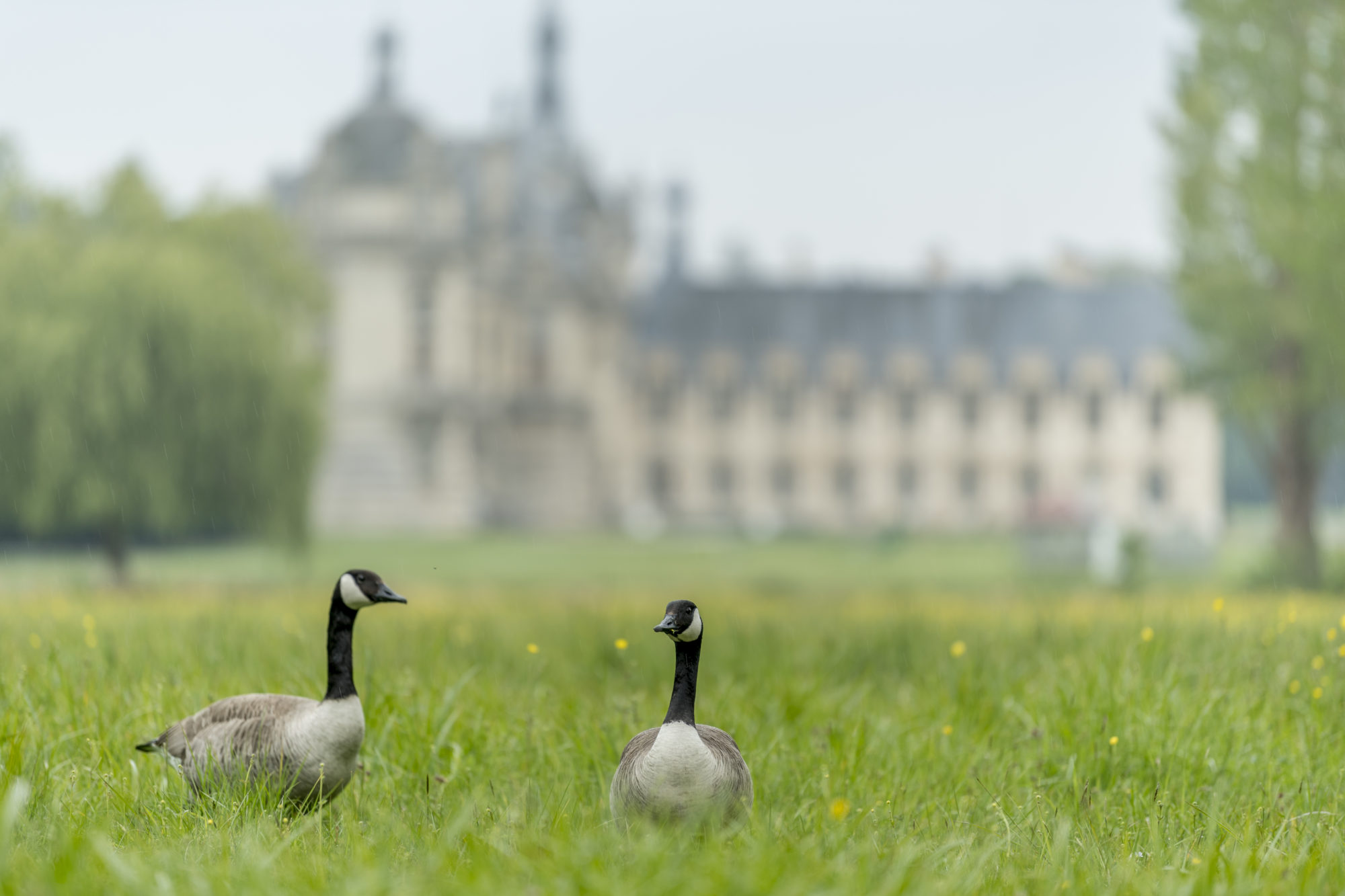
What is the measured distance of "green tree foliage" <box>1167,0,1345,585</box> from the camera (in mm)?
20438

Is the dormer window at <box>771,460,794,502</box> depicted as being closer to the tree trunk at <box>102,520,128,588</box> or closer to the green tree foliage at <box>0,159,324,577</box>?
the green tree foliage at <box>0,159,324,577</box>

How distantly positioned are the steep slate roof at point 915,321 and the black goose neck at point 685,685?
2560 inches

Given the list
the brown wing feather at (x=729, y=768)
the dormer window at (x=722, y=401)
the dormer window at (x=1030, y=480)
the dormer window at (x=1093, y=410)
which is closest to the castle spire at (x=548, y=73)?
the dormer window at (x=722, y=401)

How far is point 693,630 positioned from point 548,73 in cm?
6035

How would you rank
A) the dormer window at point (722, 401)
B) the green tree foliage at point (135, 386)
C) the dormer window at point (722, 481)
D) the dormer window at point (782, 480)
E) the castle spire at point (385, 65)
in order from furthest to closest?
1. the dormer window at point (782, 480)
2. the dormer window at point (722, 401)
3. the dormer window at point (722, 481)
4. the castle spire at point (385, 65)
5. the green tree foliage at point (135, 386)

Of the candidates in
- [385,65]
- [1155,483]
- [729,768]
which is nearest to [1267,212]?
[729,768]

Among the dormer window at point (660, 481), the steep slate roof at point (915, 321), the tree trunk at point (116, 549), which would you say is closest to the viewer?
the tree trunk at point (116, 549)

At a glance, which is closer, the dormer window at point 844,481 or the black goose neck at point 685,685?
the black goose neck at point 685,685

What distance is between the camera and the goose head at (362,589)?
5668 mm

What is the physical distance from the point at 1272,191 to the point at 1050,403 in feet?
169

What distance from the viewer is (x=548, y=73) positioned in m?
62.5

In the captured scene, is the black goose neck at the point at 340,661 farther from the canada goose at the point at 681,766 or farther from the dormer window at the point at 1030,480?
the dormer window at the point at 1030,480

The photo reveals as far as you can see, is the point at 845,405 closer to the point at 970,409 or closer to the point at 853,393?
the point at 853,393

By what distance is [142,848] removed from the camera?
5078mm
